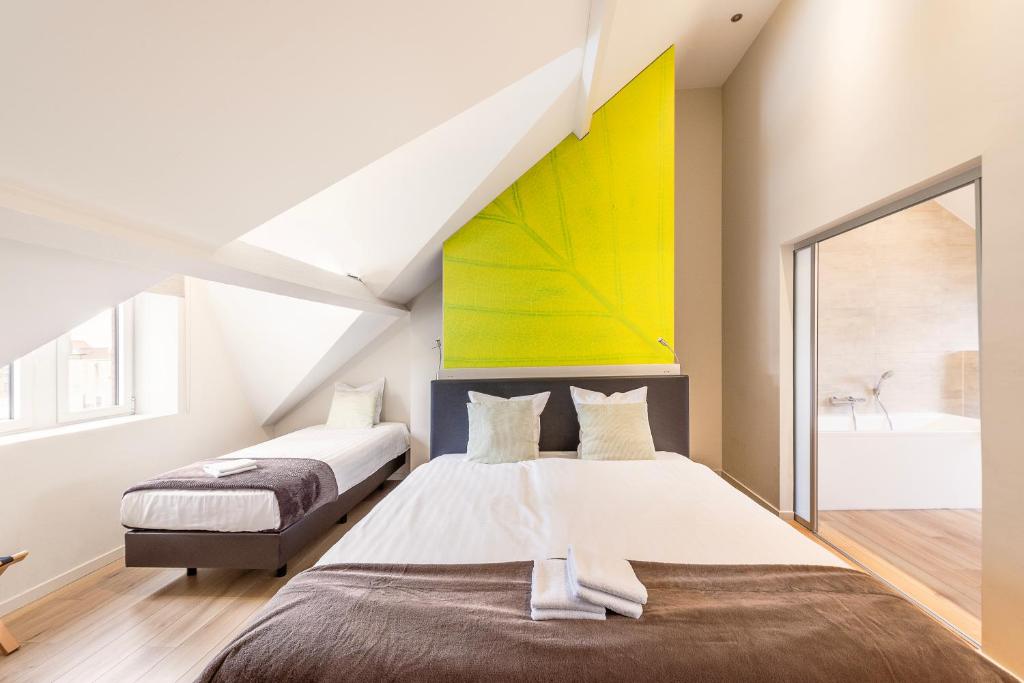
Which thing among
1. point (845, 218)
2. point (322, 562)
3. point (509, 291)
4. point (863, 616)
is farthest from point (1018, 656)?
point (509, 291)

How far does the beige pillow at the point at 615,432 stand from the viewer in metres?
2.66

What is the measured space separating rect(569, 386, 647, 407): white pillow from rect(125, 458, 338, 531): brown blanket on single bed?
1713 mm

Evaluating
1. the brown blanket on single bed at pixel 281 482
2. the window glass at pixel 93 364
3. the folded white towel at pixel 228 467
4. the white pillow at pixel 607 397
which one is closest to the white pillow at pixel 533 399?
the white pillow at pixel 607 397

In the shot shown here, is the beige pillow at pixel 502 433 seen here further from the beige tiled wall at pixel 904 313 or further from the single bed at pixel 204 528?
the beige tiled wall at pixel 904 313

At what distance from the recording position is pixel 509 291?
10.4 ft

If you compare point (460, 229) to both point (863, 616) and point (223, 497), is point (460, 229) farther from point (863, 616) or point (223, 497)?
point (863, 616)

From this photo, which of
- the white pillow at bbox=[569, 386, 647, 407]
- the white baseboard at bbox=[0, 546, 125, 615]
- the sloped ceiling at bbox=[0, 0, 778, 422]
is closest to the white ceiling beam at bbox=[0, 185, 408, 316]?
the sloped ceiling at bbox=[0, 0, 778, 422]

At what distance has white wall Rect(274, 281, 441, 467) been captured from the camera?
418cm

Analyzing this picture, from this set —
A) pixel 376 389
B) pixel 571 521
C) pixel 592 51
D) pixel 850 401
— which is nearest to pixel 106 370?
pixel 376 389

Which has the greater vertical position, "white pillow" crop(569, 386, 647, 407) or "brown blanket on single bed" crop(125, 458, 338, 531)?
"white pillow" crop(569, 386, 647, 407)

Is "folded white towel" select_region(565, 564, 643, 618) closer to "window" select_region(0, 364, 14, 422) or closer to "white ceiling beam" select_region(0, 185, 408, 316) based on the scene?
"white ceiling beam" select_region(0, 185, 408, 316)

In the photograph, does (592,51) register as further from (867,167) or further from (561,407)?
(561,407)

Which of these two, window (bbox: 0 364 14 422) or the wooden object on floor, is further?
window (bbox: 0 364 14 422)

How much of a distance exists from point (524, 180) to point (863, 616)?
113 inches
